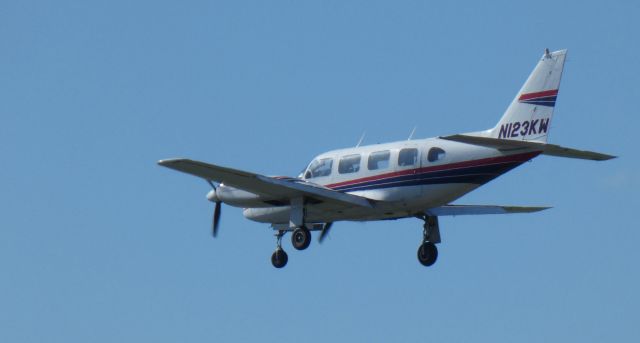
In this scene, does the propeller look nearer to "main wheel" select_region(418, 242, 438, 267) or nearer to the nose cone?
the nose cone

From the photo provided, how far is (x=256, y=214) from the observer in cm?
6103

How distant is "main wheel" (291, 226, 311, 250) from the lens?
57938mm

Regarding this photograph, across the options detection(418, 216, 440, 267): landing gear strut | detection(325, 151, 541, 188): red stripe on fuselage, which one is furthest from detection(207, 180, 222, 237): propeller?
detection(418, 216, 440, 267): landing gear strut

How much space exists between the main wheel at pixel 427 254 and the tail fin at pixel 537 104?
5.43 m

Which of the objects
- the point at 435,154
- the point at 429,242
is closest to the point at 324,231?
the point at 429,242

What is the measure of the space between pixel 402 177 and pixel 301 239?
12.6 ft

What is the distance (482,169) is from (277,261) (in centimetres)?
860

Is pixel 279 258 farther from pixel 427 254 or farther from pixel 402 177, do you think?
pixel 402 177

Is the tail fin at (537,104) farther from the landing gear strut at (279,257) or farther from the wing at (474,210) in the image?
the landing gear strut at (279,257)

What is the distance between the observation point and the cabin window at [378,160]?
57594 millimetres

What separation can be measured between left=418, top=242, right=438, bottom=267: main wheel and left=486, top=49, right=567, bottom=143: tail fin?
5.43 m

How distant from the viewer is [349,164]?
193 ft

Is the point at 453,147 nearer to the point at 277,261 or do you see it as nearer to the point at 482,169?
the point at 482,169

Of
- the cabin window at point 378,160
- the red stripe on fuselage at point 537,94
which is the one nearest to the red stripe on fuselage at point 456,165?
the cabin window at point 378,160
